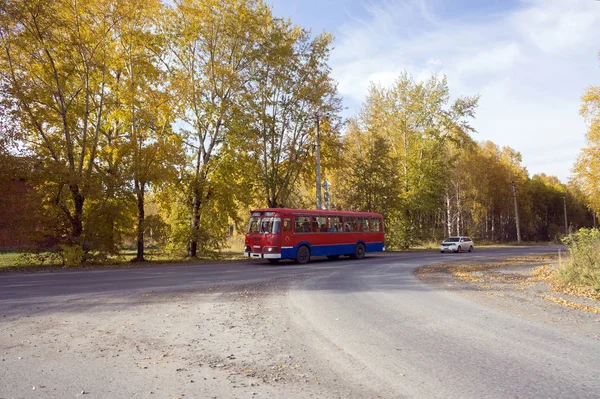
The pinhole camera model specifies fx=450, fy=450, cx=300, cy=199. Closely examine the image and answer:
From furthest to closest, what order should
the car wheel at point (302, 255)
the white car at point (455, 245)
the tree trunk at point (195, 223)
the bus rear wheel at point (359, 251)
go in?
1. the white car at point (455, 245)
2. the bus rear wheel at point (359, 251)
3. the tree trunk at point (195, 223)
4. the car wheel at point (302, 255)

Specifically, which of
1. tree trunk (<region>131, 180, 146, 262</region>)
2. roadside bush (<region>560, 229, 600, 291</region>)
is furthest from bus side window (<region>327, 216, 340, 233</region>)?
roadside bush (<region>560, 229, 600, 291</region>)

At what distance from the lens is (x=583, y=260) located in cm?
1305

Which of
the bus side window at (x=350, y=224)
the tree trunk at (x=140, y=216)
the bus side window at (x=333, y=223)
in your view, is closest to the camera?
the tree trunk at (x=140, y=216)

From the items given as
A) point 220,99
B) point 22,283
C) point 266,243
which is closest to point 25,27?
point 220,99

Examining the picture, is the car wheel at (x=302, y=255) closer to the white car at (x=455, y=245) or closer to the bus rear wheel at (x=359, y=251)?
the bus rear wheel at (x=359, y=251)

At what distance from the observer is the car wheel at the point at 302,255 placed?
2438 cm

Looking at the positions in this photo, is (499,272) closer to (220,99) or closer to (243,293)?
(243,293)

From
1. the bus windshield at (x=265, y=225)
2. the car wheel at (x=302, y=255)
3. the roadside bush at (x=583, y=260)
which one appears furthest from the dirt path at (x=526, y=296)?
the bus windshield at (x=265, y=225)

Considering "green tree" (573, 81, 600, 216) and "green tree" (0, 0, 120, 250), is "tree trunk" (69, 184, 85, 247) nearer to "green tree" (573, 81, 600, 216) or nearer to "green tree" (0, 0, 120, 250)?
"green tree" (0, 0, 120, 250)

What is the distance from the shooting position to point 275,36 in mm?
30938

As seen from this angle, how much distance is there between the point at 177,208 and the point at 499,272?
19135 mm

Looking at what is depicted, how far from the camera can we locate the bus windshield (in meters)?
23.6

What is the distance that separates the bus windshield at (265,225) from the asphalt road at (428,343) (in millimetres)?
11012

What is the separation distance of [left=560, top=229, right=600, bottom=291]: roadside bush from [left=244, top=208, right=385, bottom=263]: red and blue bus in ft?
43.3
